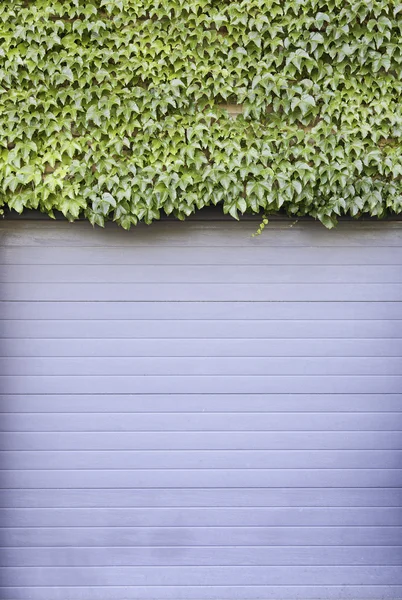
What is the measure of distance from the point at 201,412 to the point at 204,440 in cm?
18

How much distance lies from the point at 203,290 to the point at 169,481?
1.26 metres

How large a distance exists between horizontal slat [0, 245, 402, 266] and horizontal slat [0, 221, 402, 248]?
3 centimetres

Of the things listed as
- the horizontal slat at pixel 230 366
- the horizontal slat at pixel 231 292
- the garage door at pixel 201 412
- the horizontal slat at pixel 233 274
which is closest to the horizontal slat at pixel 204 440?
the garage door at pixel 201 412

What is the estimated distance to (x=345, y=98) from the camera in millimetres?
3143

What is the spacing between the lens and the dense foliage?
10.1ft

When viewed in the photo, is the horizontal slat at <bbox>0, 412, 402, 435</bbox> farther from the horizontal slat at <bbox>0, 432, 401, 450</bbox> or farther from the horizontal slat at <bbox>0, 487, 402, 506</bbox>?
the horizontal slat at <bbox>0, 487, 402, 506</bbox>

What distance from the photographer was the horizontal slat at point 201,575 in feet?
10.9

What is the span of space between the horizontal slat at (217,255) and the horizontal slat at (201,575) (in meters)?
1.98

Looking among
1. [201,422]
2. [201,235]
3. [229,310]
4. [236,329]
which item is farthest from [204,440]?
[201,235]

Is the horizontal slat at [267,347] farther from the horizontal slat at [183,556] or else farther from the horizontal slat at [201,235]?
the horizontal slat at [183,556]

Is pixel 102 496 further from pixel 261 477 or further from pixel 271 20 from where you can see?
pixel 271 20

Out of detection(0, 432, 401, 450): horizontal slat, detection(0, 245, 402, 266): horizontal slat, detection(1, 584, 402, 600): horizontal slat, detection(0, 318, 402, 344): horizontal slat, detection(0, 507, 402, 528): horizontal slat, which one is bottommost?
detection(1, 584, 402, 600): horizontal slat

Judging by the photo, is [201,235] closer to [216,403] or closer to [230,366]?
[230,366]

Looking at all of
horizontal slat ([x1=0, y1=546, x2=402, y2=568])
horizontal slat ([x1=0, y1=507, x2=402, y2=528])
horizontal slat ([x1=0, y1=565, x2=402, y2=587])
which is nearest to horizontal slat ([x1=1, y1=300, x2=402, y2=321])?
horizontal slat ([x1=0, y1=507, x2=402, y2=528])
